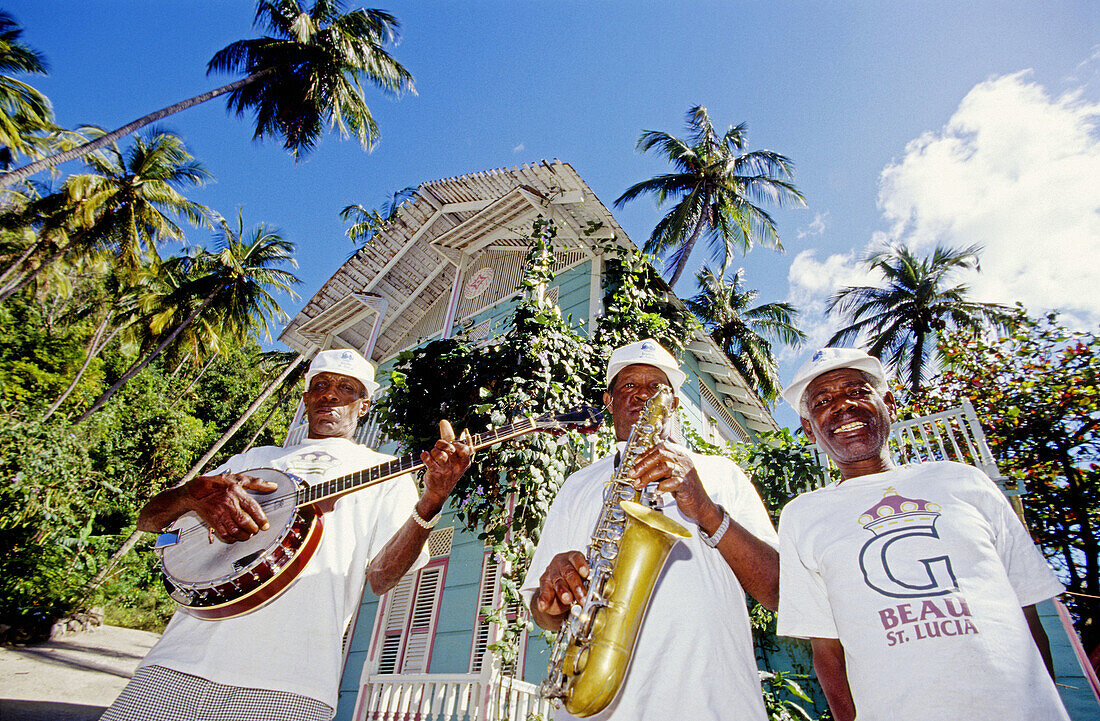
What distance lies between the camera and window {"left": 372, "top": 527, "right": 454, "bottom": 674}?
7508 mm

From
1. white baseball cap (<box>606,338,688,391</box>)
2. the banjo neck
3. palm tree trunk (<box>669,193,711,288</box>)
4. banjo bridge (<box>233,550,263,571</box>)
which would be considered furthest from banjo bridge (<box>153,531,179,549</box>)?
palm tree trunk (<box>669,193,711,288</box>)

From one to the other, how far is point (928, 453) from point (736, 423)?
711 cm

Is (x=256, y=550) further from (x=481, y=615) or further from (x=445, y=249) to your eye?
(x=445, y=249)

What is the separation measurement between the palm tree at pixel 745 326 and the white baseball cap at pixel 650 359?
1860 centimetres

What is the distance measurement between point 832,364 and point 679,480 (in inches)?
39.0

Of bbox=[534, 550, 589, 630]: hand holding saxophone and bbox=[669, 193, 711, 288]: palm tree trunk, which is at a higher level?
bbox=[669, 193, 711, 288]: palm tree trunk

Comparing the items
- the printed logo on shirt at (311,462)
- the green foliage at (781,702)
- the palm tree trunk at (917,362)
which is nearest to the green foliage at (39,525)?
the printed logo on shirt at (311,462)

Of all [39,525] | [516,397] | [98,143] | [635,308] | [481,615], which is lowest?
[481,615]

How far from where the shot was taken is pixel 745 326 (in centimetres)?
2208

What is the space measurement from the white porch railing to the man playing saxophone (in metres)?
3.33

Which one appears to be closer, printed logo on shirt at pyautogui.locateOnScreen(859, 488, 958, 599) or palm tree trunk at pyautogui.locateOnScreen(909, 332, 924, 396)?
printed logo on shirt at pyautogui.locateOnScreen(859, 488, 958, 599)

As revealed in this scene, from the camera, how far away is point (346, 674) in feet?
27.7

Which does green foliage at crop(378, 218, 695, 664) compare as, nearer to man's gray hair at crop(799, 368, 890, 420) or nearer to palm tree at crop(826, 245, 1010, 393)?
man's gray hair at crop(799, 368, 890, 420)

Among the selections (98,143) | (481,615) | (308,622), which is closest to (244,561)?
(308,622)
